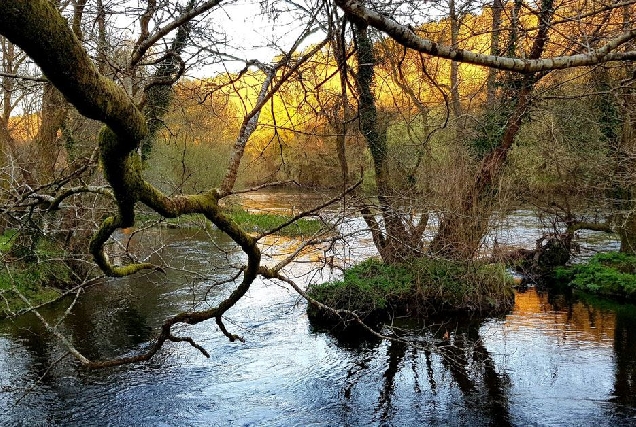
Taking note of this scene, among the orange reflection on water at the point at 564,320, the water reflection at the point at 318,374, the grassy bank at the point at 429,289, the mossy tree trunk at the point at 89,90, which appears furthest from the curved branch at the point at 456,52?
the grassy bank at the point at 429,289

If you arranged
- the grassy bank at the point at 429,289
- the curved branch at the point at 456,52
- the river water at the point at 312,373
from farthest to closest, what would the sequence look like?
the grassy bank at the point at 429,289, the river water at the point at 312,373, the curved branch at the point at 456,52

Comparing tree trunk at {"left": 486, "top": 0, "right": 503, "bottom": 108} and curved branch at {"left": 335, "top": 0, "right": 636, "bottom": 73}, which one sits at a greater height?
tree trunk at {"left": 486, "top": 0, "right": 503, "bottom": 108}

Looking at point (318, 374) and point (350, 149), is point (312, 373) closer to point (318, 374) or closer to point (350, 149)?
point (318, 374)

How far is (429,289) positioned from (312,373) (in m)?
3.82

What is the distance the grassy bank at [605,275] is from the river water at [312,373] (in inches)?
44.0

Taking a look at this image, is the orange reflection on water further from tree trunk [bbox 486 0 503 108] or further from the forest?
tree trunk [bbox 486 0 503 108]

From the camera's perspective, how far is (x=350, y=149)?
1358 cm

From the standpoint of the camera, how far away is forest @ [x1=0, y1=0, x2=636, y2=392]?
3861mm

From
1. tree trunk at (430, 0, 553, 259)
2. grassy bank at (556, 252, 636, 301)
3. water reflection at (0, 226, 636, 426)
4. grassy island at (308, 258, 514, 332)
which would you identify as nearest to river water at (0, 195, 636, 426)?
water reflection at (0, 226, 636, 426)

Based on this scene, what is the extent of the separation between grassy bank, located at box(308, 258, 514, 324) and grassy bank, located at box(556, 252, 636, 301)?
290cm

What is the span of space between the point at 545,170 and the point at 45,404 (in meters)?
13.0

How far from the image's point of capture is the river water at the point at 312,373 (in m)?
6.99

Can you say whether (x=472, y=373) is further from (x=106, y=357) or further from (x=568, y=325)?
(x=106, y=357)

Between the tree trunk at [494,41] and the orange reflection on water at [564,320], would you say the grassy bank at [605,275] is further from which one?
the tree trunk at [494,41]
